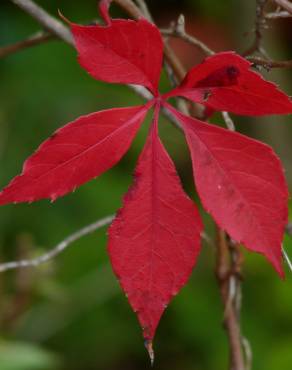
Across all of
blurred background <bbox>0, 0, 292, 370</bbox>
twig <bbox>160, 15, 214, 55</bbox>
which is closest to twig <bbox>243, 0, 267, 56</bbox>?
twig <bbox>160, 15, 214, 55</bbox>

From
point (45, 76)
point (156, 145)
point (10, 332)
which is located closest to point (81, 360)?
point (10, 332)

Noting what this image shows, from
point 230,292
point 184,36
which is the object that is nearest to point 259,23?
point 184,36

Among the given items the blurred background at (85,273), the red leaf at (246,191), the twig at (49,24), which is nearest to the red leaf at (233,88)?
the red leaf at (246,191)

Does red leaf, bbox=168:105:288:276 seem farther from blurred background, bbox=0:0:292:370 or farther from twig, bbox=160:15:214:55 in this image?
blurred background, bbox=0:0:292:370

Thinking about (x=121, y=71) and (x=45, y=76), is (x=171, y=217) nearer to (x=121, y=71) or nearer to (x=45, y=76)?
(x=121, y=71)

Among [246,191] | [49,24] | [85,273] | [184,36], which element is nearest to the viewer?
[246,191]

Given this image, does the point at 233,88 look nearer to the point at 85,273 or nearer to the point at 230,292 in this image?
the point at 230,292

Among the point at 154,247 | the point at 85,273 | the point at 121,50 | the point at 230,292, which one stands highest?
the point at 121,50
